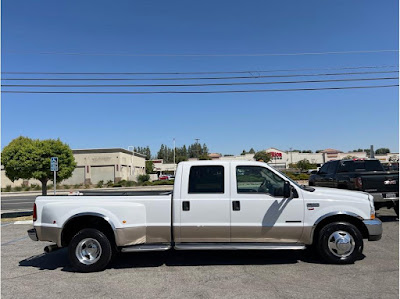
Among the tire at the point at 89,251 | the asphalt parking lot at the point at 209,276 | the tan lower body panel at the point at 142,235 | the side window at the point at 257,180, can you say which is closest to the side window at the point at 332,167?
the asphalt parking lot at the point at 209,276

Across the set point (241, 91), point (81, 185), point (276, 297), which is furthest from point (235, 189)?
point (81, 185)

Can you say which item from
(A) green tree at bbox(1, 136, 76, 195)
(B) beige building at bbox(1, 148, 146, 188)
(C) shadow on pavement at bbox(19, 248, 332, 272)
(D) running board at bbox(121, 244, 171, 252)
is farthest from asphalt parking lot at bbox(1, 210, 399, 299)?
(B) beige building at bbox(1, 148, 146, 188)

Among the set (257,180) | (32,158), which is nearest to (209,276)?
(257,180)

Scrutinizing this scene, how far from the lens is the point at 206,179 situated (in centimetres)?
574

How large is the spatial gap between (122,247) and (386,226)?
7.42 metres

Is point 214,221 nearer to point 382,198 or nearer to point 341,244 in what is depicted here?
point 341,244

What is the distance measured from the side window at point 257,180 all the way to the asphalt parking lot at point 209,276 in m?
1.32

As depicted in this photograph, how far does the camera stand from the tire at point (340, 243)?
5531 mm

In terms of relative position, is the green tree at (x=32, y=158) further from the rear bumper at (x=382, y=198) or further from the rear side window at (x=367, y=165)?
the rear bumper at (x=382, y=198)

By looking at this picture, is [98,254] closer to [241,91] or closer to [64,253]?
[64,253]

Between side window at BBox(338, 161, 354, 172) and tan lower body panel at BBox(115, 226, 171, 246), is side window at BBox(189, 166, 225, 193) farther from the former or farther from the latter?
side window at BBox(338, 161, 354, 172)

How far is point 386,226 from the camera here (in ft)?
29.6

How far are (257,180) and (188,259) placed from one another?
6.53 ft

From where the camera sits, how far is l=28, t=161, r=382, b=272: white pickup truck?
5508 millimetres
